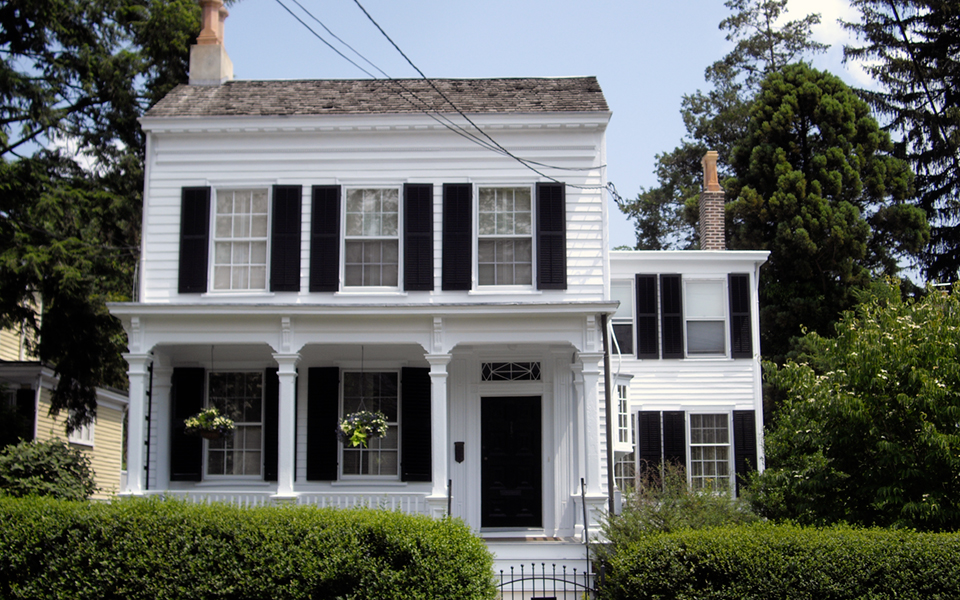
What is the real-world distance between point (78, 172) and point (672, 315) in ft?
44.4

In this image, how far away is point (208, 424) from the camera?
14.5m

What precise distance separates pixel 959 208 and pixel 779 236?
29.4 ft

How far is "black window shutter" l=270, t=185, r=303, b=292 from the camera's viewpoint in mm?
14883

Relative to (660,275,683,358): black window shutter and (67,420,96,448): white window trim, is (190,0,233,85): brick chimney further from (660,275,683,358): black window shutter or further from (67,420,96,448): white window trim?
(67,420,96,448): white window trim

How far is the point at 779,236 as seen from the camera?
23.8 metres

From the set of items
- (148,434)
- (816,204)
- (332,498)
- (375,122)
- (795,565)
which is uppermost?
(816,204)

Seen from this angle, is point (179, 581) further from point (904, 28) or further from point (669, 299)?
point (904, 28)

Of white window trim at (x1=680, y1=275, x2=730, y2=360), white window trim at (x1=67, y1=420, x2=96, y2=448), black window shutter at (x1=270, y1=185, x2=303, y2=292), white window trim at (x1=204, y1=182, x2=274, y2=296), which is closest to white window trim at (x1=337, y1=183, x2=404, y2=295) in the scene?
black window shutter at (x1=270, y1=185, x2=303, y2=292)

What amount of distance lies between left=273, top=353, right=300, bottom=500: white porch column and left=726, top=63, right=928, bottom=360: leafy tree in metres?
14.8

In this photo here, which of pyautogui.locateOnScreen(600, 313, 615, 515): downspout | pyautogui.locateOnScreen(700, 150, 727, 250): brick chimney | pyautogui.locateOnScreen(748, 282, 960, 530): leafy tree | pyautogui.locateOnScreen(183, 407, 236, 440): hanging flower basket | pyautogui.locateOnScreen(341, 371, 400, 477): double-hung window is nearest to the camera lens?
pyautogui.locateOnScreen(748, 282, 960, 530): leafy tree

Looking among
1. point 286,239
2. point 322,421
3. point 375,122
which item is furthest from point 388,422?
point 375,122

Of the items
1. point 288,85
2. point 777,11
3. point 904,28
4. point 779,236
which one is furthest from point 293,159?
point 777,11

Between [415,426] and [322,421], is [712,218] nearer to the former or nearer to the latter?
[415,426]

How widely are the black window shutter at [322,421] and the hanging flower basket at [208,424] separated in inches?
56.1
